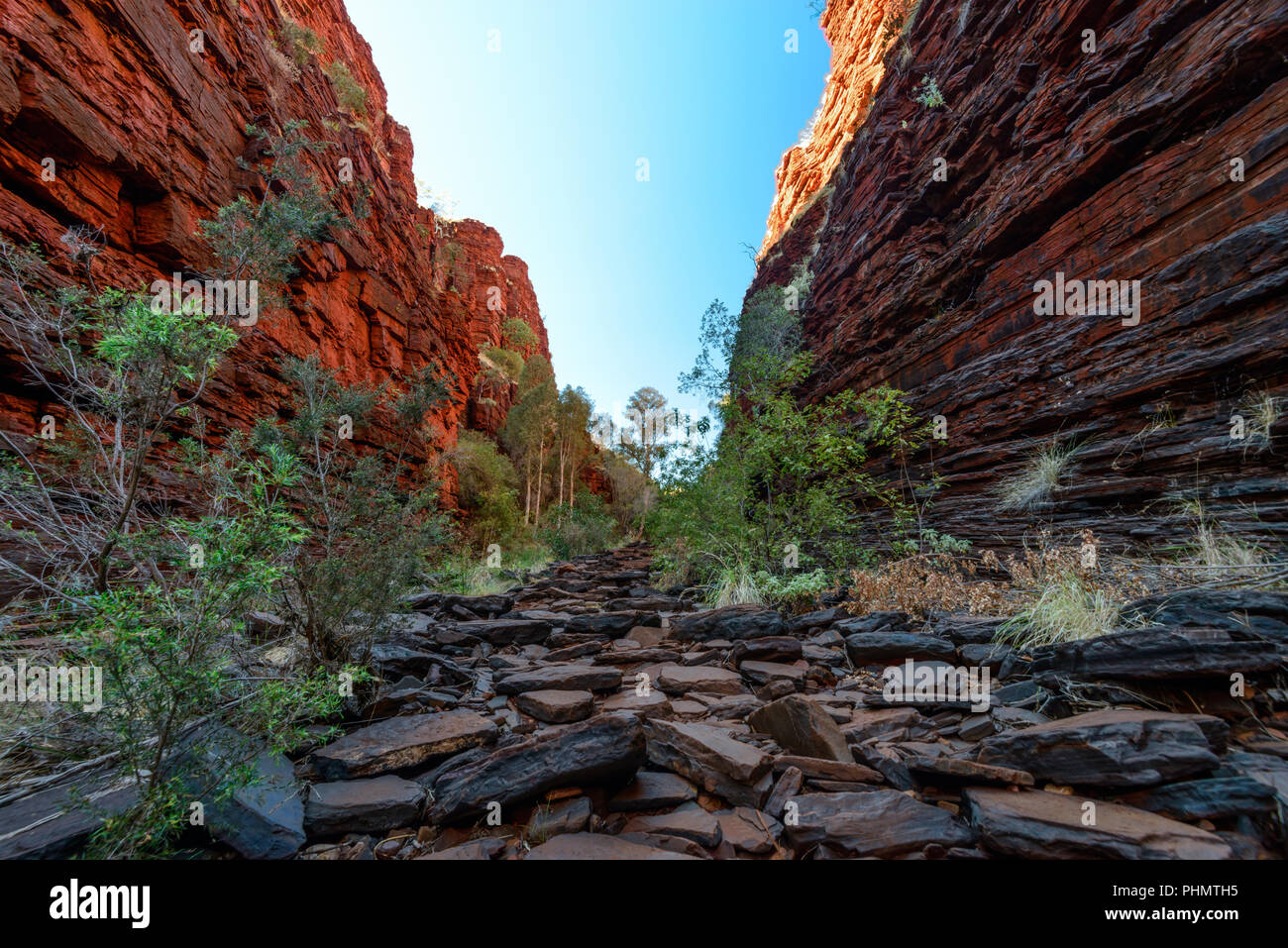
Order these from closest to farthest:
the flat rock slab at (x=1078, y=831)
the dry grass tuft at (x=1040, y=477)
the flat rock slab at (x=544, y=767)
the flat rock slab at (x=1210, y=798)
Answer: the flat rock slab at (x=1078, y=831) → the flat rock slab at (x=1210, y=798) → the flat rock slab at (x=544, y=767) → the dry grass tuft at (x=1040, y=477)

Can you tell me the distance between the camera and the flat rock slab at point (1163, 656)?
236cm

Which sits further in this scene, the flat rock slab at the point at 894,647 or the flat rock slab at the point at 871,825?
the flat rock slab at the point at 894,647

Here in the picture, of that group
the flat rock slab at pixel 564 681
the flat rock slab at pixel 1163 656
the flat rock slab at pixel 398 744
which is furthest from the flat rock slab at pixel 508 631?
the flat rock slab at pixel 1163 656

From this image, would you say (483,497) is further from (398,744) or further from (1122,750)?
(1122,750)

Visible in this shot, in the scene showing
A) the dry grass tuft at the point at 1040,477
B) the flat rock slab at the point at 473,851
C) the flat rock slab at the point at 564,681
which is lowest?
the flat rock slab at the point at 564,681

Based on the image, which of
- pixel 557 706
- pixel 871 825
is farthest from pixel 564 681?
pixel 871 825

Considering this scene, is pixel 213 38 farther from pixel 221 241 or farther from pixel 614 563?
pixel 614 563

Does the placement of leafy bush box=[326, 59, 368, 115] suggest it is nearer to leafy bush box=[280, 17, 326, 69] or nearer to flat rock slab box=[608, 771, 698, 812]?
leafy bush box=[280, 17, 326, 69]

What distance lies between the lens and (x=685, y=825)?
2.09m

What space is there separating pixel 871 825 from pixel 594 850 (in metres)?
1.21

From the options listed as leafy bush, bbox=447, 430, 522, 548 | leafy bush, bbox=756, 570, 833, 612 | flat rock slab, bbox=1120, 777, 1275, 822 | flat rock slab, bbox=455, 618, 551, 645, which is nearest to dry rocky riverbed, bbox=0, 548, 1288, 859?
flat rock slab, bbox=1120, 777, 1275, 822

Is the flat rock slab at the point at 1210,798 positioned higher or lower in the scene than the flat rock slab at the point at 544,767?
higher

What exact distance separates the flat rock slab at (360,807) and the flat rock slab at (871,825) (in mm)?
1868

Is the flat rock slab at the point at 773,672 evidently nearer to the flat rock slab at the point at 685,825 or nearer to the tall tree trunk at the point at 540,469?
the flat rock slab at the point at 685,825
